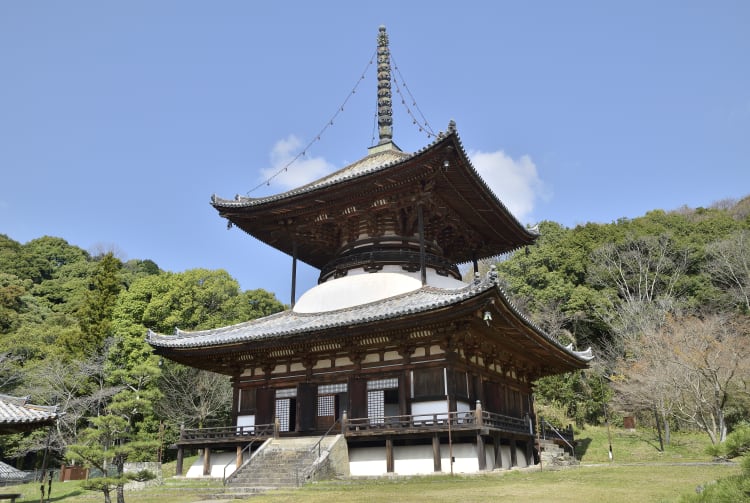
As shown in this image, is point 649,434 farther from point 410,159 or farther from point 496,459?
point 410,159

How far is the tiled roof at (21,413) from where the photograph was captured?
13.9m

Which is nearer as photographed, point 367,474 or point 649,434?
point 367,474

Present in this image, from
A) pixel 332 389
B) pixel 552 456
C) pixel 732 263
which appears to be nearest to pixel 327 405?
pixel 332 389

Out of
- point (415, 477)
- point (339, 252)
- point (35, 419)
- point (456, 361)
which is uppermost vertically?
point (339, 252)

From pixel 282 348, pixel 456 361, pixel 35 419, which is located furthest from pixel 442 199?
pixel 35 419

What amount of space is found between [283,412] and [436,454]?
7.11 m

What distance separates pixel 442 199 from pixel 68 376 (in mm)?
28977

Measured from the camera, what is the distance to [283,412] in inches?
875

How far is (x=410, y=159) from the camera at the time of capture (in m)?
20.1

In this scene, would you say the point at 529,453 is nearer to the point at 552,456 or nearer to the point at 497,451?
the point at 552,456

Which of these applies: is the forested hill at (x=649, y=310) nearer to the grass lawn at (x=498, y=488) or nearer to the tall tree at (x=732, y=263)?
the tall tree at (x=732, y=263)

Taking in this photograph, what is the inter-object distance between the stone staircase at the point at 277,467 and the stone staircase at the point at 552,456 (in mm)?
9909

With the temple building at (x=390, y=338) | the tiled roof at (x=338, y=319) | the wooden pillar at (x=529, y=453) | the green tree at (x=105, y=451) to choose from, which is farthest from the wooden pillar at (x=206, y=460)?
the wooden pillar at (x=529, y=453)

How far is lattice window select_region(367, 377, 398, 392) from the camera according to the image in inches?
783
